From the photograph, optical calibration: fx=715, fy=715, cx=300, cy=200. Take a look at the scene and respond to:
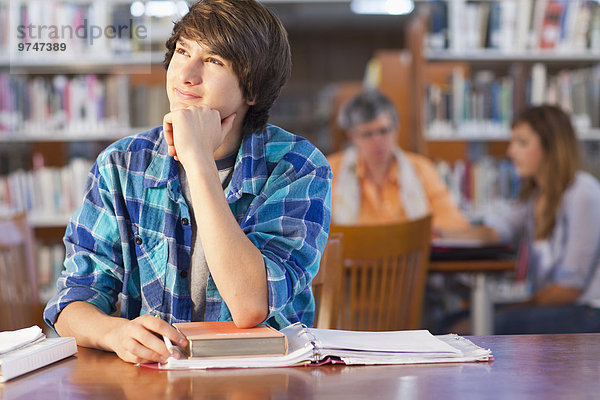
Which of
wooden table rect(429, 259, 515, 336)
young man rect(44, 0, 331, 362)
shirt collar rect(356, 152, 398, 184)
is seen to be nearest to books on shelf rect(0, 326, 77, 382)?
young man rect(44, 0, 331, 362)

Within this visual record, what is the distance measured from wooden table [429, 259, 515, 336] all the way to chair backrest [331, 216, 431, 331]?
0.52m

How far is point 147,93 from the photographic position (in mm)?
3791

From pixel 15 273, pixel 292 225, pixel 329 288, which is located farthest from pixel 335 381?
pixel 15 273

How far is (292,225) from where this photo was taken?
1.10 m

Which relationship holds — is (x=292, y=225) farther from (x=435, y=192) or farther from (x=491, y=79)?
(x=491, y=79)

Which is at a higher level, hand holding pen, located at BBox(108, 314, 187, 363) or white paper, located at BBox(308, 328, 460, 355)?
hand holding pen, located at BBox(108, 314, 187, 363)

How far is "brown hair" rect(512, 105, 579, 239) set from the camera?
2.73m

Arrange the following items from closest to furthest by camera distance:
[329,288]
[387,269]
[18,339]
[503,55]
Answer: [18,339]
[329,288]
[387,269]
[503,55]

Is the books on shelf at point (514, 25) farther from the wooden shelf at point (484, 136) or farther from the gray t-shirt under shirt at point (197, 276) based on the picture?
the gray t-shirt under shirt at point (197, 276)

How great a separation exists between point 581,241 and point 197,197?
6.57 ft

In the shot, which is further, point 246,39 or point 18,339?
point 246,39

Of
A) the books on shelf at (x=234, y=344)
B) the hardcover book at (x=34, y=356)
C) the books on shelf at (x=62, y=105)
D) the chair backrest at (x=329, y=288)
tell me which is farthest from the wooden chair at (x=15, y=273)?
the books on shelf at (x=62, y=105)

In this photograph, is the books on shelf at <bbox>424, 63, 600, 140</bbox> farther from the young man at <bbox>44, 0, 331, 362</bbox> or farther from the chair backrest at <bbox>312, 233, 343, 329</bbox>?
the young man at <bbox>44, 0, 331, 362</bbox>

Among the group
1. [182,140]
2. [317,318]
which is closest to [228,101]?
[182,140]
